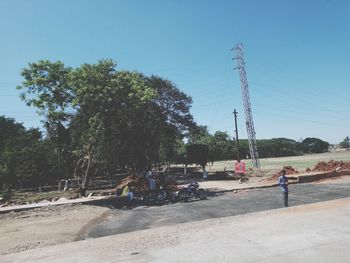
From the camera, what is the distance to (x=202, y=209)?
18859mm

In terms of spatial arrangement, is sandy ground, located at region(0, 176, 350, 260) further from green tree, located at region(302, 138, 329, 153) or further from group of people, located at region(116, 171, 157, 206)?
green tree, located at region(302, 138, 329, 153)

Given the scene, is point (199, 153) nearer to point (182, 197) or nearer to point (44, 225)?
point (182, 197)

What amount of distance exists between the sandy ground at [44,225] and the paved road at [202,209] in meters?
0.89

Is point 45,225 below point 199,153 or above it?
below

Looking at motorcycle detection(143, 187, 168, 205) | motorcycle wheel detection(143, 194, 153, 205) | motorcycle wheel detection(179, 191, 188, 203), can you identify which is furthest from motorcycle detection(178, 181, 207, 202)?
motorcycle wheel detection(143, 194, 153, 205)

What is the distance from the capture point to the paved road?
51.9ft

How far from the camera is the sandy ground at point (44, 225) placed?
1384 cm

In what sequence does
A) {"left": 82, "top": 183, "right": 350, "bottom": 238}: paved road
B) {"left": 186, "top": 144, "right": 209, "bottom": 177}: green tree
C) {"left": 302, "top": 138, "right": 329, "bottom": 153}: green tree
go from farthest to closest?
{"left": 302, "top": 138, "right": 329, "bottom": 153}: green tree, {"left": 186, "top": 144, "right": 209, "bottom": 177}: green tree, {"left": 82, "top": 183, "right": 350, "bottom": 238}: paved road

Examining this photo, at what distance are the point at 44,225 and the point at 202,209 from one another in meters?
7.68

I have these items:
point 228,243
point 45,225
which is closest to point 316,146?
point 45,225

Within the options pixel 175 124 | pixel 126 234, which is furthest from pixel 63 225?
pixel 175 124

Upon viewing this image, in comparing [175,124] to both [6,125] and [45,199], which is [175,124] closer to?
[45,199]

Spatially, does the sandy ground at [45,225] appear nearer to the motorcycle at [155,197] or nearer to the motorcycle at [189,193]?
the motorcycle at [155,197]

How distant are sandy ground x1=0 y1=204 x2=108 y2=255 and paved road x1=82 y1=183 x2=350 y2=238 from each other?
89 cm
